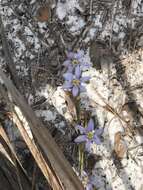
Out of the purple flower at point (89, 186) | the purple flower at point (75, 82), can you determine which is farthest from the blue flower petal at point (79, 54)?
the purple flower at point (89, 186)

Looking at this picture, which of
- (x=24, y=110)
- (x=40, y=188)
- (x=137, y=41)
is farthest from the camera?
(x=137, y=41)

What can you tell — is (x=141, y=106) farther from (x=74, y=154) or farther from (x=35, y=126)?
(x=35, y=126)

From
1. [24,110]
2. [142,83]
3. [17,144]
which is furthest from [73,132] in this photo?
[24,110]

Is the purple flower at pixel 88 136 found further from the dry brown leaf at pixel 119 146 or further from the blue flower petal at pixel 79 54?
the blue flower petal at pixel 79 54

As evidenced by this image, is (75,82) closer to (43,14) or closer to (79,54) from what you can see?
(79,54)

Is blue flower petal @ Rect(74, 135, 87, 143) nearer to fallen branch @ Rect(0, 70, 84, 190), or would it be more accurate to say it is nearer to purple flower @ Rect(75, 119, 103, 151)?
purple flower @ Rect(75, 119, 103, 151)

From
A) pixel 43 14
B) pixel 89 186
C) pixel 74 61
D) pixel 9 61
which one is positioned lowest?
pixel 89 186

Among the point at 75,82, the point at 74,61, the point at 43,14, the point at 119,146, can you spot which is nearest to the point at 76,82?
the point at 75,82
